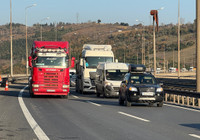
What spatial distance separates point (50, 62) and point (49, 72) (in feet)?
2.11

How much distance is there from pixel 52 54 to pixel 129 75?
286 inches

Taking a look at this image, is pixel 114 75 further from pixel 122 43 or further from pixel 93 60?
pixel 122 43

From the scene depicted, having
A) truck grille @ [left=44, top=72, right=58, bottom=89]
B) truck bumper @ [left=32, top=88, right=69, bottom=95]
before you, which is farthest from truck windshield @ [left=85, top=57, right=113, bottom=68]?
truck grille @ [left=44, top=72, right=58, bottom=89]

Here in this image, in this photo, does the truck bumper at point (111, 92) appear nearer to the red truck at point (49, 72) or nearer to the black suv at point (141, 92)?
the red truck at point (49, 72)

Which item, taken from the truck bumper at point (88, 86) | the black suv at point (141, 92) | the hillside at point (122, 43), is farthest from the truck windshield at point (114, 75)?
the hillside at point (122, 43)

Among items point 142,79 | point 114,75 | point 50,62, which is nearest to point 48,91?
point 50,62

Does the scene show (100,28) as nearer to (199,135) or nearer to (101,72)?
(101,72)

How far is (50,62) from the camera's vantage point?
2958 cm

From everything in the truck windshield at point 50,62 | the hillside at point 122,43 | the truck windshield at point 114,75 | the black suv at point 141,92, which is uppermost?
the hillside at point 122,43

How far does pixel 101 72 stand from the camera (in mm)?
32094

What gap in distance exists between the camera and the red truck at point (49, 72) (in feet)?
96.0

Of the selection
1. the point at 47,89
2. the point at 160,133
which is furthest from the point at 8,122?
the point at 47,89

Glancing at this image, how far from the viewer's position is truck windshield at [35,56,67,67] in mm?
29500

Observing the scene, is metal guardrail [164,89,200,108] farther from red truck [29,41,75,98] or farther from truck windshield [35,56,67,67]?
truck windshield [35,56,67,67]
